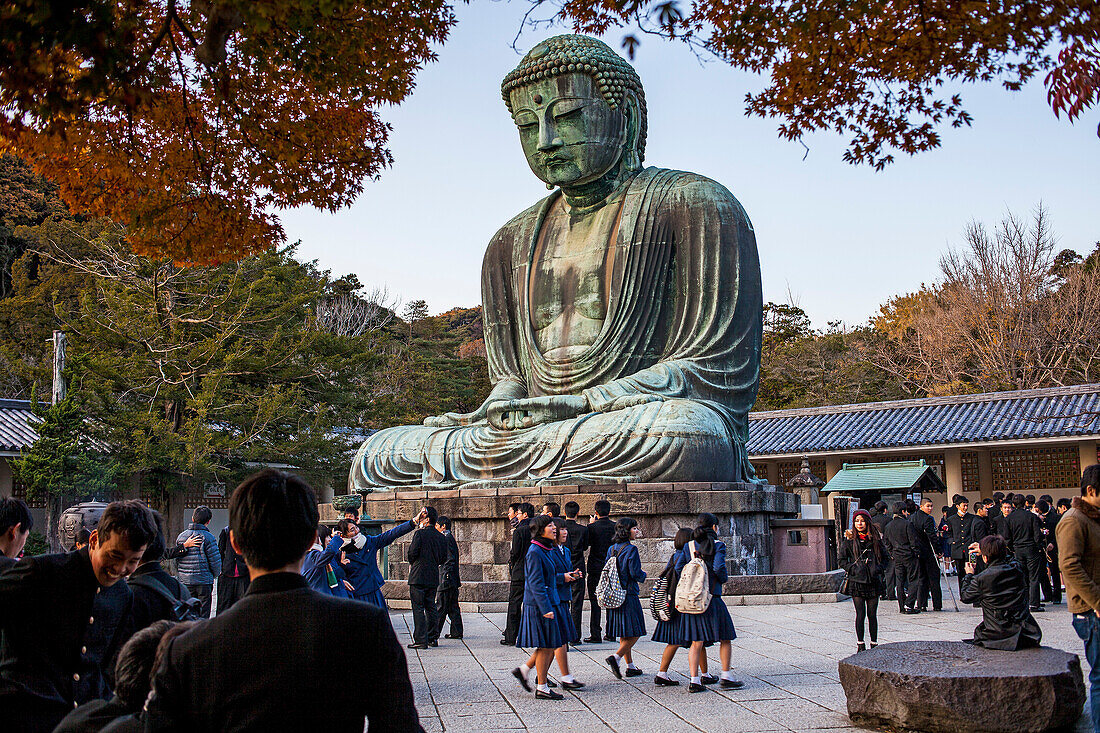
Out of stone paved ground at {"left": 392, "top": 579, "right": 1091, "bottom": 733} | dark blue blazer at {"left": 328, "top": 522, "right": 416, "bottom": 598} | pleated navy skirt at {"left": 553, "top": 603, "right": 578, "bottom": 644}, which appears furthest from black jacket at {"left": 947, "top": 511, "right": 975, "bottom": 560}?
dark blue blazer at {"left": 328, "top": 522, "right": 416, "bottom": 598}

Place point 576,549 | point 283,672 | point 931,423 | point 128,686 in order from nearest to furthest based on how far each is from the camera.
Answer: point 283,672 → point 128,686 → point 576,549 → point 931,423

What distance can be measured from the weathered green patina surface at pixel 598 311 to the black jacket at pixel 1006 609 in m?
5.42

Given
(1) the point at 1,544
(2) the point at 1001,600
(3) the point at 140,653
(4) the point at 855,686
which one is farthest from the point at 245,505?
(2) the point at 1001,600

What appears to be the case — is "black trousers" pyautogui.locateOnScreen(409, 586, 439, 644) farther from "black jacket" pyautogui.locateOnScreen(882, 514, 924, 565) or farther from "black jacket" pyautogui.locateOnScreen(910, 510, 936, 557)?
"black jacket" pyautogui.locateOnScreen(910, 510, 936, 557)

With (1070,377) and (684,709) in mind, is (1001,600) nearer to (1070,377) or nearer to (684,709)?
(684,709)

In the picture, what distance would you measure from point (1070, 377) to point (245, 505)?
28200mm

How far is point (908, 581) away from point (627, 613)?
5.26 m

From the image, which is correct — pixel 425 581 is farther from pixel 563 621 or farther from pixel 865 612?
pixel 865 612

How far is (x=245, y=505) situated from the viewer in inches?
84.4

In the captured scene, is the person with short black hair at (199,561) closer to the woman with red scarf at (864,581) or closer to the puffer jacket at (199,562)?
the puffer jacket at (199,562)

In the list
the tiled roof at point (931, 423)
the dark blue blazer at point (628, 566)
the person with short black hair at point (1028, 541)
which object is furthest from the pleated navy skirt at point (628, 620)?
the tiled roof at point (931, 423)

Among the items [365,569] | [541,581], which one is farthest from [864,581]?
[365,569]

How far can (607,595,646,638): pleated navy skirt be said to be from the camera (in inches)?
251

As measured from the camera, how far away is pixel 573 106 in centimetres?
1228
